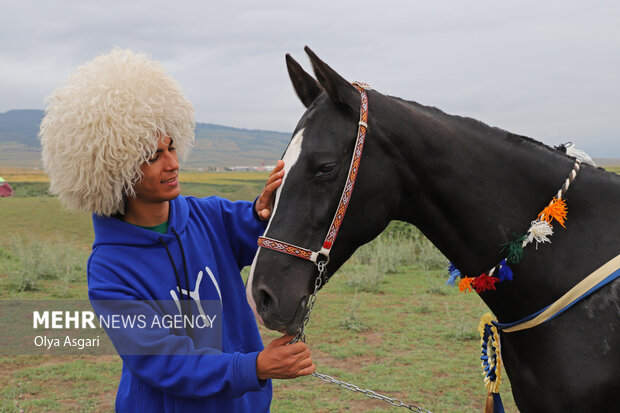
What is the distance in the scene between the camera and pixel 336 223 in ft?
6.98

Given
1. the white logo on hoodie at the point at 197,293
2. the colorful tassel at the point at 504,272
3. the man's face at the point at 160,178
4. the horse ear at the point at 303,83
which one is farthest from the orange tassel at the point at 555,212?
the man's face at the point at 160,178

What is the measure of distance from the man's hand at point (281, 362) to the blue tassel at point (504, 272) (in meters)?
0.98

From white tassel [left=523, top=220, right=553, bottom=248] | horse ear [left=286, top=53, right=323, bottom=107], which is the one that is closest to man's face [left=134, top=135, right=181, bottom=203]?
horse ear [left=286, top=53, right=323, bottom=107]

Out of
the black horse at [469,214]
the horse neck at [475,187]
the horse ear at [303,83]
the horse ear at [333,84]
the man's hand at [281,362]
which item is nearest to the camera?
the man's hand at [281,362]

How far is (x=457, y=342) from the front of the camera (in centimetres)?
711

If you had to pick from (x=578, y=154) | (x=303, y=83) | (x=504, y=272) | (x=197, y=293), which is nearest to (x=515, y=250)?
(x=504, y=272)

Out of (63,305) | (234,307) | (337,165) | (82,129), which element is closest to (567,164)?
(337,165)

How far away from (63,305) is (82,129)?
762 centimetres

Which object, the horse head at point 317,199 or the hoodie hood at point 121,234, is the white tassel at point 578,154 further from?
the hoodie hood at point 121,234

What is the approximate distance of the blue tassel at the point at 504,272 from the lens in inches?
86.1

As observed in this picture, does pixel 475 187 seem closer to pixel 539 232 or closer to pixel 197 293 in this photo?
pixel 539 232

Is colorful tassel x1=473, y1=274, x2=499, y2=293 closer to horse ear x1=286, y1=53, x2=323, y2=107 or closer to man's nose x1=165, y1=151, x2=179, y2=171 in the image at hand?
horse ear x1=286, y1=53, x2=323, y2=107

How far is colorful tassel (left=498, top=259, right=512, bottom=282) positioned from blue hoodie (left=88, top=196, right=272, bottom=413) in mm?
1157

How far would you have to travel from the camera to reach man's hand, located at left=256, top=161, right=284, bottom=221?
2195 mm
